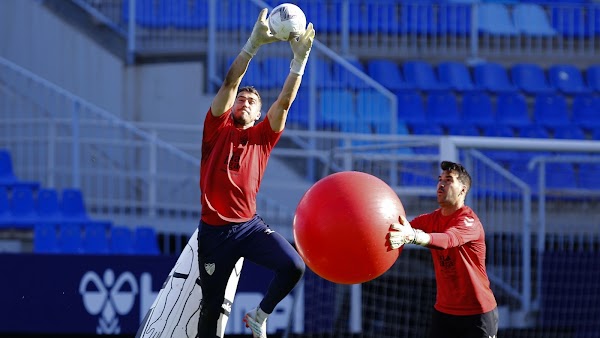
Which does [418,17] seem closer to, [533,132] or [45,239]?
[533,132]

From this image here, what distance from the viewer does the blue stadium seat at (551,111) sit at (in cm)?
1627

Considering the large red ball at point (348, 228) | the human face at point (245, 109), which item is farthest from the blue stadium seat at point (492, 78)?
the large red ball at point (348, 228)

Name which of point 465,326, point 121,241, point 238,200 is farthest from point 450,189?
point 121,241

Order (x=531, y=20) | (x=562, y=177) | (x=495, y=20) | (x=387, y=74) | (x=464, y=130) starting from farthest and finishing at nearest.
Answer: (x=531, y=20) < (x=495, y=20) < (x=387, y=74) < (x=464, y=130) < (x=562, y=177)

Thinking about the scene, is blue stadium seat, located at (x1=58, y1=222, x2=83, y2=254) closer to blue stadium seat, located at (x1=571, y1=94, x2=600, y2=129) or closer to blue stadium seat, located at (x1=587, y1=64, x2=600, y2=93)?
blue stadium seat, located at (x1=571, y1=94, x2=600, y2=129)

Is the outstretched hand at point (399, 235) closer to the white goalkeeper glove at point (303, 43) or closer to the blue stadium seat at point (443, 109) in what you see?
the white goalkeeper glove at point (303, 43)

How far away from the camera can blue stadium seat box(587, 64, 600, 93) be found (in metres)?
17.2

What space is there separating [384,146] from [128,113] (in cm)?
462

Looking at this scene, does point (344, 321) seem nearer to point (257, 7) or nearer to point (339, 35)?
point (257, 7)

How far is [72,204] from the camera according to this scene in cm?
1230

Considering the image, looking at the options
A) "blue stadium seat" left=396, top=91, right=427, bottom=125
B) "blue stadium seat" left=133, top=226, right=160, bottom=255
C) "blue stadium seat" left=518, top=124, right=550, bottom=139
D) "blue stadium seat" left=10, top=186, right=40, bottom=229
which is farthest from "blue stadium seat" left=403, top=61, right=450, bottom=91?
"blue stadium seat" left=10, top=186, right=40, bottom=229

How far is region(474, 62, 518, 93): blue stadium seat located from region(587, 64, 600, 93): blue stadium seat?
126 centimetres

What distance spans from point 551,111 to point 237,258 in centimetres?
970

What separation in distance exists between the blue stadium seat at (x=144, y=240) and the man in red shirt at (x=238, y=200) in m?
4.21
